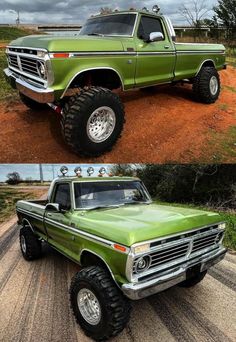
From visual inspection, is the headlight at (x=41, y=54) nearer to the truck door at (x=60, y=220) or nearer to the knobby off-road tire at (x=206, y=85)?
the truck door at (x=60, y=220)

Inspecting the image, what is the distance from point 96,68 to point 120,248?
3.25m

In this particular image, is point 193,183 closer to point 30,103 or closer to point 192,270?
point 30,103

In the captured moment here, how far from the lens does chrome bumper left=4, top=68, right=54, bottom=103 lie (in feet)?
17.2

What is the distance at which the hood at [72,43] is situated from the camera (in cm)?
522

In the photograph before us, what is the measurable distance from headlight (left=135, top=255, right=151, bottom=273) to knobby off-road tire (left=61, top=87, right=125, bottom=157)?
8.02 feet

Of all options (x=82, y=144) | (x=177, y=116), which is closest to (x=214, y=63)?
(x=177, y=116)

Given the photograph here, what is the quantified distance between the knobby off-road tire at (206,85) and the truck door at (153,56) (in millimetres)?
1178

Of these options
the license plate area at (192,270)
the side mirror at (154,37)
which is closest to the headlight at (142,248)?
the license plate area at (192,270)

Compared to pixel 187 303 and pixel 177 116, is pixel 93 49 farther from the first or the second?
pixel 187 303

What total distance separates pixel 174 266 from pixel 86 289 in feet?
3.36

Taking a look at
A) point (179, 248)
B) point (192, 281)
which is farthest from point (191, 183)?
point (179, 248)

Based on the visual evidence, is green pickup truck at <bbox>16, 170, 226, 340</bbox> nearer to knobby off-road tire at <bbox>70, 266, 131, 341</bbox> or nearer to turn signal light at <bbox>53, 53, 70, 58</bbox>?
knobby off-road tire at <bbox>70, 266, 131, 341</bbox>

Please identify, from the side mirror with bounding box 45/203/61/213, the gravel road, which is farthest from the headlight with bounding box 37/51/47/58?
the gravel road

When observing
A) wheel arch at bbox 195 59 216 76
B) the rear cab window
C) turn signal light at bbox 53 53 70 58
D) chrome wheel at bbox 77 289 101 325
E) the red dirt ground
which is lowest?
chrome wheel at bbox 77 289 101 325
